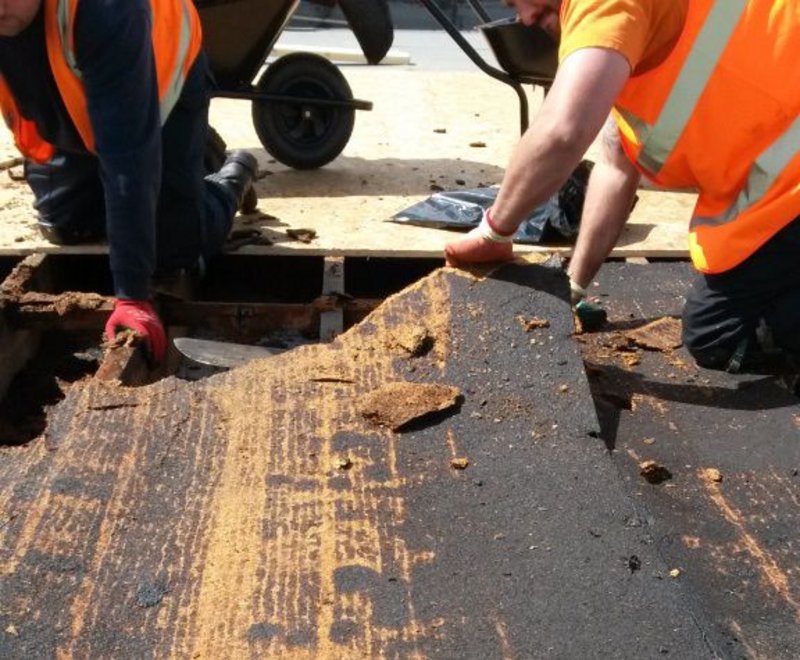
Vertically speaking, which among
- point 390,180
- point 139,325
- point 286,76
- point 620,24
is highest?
point 620,24

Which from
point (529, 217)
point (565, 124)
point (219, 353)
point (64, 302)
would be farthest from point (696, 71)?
point (64, 302)

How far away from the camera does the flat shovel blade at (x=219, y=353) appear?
259 cm

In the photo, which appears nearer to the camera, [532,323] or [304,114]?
[532,323]

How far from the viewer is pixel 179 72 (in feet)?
10.3

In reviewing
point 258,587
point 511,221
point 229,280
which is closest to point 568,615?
point 258,587

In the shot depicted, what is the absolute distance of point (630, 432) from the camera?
7.82 ft

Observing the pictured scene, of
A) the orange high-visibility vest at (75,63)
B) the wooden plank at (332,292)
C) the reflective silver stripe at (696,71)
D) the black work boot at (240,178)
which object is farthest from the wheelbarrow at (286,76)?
the reflective silver stripe at (696,71)

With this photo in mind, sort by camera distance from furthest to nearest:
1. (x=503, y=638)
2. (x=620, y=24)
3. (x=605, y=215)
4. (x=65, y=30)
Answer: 1. (x=605, y=215)
2. (x=65, y=30)
3. (x=620, y=24)
4. (x=503, y=638)

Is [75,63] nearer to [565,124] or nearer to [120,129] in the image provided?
[120,129]

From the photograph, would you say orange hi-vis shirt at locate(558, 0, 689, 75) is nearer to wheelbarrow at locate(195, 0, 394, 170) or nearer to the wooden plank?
the wooden plank

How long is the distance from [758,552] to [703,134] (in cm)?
106

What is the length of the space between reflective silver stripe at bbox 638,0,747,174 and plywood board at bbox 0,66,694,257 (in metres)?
1.05

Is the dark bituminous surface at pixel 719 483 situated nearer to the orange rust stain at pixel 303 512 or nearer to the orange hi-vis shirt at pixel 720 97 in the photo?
the orange hi-vis shirt at pixel 720 97

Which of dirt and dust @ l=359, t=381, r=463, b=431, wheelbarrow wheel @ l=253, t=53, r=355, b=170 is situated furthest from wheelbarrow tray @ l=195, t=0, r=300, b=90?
dirt and dust @ l=359, t=381, r=463, b=431
